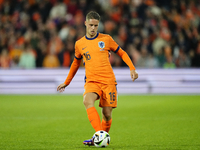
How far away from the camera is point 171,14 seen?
Result: 18.8 metres

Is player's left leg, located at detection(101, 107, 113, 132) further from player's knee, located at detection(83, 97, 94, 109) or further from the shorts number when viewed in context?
player's knee, located at detection(83, 97, 94, 109)

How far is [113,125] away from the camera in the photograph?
26.3 feet

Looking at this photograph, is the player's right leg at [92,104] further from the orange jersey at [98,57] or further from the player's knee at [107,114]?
the player's knee at [107,114]

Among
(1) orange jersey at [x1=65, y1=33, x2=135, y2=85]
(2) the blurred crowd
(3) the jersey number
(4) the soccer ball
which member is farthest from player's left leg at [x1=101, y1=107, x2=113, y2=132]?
(2) the blurred crowd

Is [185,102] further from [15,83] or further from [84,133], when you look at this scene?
[15,83]

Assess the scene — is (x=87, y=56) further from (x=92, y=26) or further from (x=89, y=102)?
(x=89, y=102)

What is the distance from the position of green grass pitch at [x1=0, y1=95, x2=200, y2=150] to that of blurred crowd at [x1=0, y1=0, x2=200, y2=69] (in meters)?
3.53

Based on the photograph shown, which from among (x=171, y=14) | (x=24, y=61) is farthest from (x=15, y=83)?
(x=171, y=14)

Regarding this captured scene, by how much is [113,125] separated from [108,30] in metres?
9.92

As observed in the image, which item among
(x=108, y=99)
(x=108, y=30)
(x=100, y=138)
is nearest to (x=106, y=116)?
(x=108, y=99)

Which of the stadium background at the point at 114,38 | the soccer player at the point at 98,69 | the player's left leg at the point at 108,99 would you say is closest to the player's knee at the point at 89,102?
the soccer player at the point at 98,69

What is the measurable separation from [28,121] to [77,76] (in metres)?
6.90

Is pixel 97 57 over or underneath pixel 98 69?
over

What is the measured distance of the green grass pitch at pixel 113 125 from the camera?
5.79 metres
